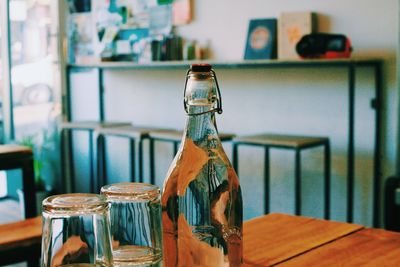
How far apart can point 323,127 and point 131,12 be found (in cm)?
176

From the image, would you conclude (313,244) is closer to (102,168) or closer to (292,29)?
(292,29)

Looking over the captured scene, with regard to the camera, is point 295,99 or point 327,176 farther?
point 295,99

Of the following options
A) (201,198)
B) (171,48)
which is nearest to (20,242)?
(201,198)

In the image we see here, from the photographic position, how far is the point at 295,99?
11.6ft

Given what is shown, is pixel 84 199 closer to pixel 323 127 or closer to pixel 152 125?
pixel 323 127

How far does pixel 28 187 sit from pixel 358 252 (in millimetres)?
2111

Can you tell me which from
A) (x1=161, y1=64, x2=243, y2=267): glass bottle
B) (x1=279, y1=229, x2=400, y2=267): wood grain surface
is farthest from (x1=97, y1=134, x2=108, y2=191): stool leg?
(x1=161, y1=64, x2=243, y2=267): glass bottle

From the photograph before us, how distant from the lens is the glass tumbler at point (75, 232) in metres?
0.61

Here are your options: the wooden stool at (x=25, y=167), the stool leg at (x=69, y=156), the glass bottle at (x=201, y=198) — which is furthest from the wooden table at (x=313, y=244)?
the stool leg at (x=69, y=156)

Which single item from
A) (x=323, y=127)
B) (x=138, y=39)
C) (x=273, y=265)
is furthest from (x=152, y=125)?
(x=273, y=265)

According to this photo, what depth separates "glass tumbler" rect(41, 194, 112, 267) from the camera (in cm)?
61

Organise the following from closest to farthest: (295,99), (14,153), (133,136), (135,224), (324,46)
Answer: (135,224) → (14,153) → (324,46) → (295,99) → (133,136)

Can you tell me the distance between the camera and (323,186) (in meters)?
3.46

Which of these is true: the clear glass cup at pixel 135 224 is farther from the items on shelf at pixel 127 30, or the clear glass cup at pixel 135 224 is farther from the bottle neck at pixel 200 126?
the items on shelf at pixel 127 30
